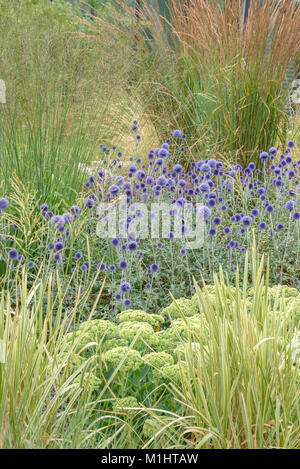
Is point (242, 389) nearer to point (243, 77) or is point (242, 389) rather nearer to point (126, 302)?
point (126, 302)

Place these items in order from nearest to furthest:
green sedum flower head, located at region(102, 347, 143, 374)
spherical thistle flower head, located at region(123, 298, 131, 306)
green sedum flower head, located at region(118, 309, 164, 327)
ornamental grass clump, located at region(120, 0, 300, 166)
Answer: green sedum flower head, located at region(102, 347, 143, 374)
green sedum flower head, located at region(118, 309, 164, 327)
spherical thistle flower head, located at region(123, 298, 131, 306)
ornamental grass clump, located at region(120, 0, 300, 166)

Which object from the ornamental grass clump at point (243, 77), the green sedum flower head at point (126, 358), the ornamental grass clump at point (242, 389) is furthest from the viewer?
the ornamental grass clump at point (243, 77)

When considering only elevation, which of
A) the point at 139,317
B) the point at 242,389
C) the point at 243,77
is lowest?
the point at 242,389

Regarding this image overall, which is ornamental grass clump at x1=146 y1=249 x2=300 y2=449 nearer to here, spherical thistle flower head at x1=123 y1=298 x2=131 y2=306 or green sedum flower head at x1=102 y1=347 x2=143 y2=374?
green sedum flower head at x1=102 y1=347 x2=143 y2=374

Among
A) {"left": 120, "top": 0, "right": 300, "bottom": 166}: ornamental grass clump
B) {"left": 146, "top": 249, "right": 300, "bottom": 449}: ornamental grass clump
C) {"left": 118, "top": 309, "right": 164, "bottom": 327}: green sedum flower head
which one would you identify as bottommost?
{"left": 146, "top": 249, "right": 300, "bottom": 449}: ornamental grass clump

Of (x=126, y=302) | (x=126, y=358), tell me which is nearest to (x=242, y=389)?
(x=126, y=358)

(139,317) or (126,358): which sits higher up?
(139,317)

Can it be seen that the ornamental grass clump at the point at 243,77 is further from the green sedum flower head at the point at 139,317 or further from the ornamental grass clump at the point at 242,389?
the ornamental grass clump at the point at 242,389

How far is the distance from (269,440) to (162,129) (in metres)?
4.51

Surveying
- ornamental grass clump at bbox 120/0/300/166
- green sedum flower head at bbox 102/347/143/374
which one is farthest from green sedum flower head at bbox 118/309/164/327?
ornamental grass clump at bbox 120/0/300/166

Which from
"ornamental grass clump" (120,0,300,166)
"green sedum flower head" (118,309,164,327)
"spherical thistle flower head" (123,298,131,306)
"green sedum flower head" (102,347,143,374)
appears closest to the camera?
"green sedum flower head" (102,347,143,374)

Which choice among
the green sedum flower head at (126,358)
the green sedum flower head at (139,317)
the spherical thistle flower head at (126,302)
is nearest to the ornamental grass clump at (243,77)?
the spherical thistle flower head at (126,302)

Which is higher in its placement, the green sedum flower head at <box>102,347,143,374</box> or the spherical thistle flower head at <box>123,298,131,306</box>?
the spherical thistle flower head at <box>123,298,131,306</box>
